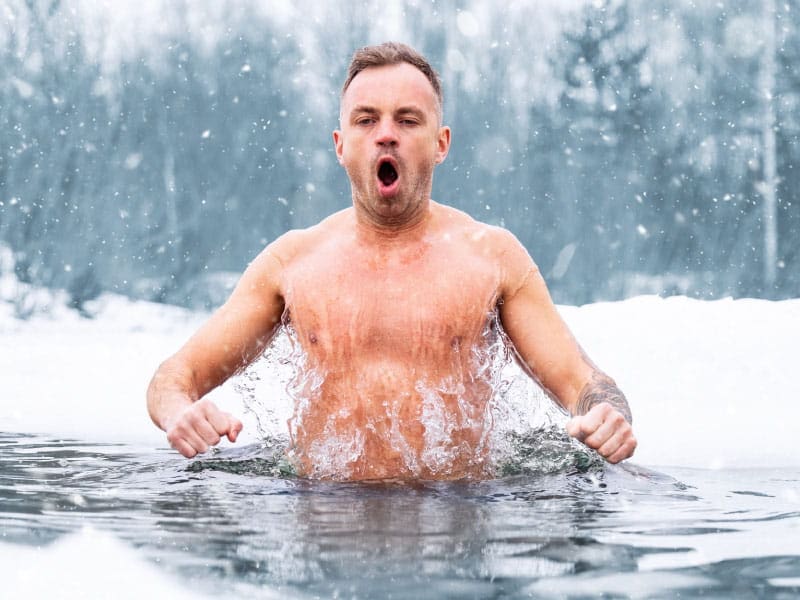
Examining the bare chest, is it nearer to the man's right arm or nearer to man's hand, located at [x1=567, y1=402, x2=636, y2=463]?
the man's right arm

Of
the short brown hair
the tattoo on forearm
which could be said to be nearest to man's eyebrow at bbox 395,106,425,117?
the short brown hair

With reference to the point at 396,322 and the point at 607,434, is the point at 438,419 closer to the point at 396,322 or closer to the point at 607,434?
the point at 396,322

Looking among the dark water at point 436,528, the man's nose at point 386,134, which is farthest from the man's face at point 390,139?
the dark water at point 436,528

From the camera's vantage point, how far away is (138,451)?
15.6 ft

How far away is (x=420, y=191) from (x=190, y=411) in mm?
1182

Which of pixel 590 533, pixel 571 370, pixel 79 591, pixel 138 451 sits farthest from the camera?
pixel 138 451

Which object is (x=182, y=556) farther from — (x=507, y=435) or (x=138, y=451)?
(x=138, y=451)

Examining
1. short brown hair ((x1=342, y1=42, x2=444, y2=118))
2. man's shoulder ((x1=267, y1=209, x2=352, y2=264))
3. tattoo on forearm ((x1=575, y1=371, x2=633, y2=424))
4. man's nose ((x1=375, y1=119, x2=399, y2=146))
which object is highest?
short brown hair ((x1=342, y1=42, x2=444, y2=118))

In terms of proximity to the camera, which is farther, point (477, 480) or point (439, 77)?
point (439, 77)

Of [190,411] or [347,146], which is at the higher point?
[347,146]

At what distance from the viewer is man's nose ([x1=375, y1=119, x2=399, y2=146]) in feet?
11.7

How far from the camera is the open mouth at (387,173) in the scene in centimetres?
364

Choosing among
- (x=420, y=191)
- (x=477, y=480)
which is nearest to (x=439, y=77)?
(x=420, y=191)

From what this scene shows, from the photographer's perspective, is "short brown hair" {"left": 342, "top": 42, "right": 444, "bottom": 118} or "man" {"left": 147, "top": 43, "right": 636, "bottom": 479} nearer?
"man" {"left": 147, "top": 43, "right": 636, "bottom": 479}
